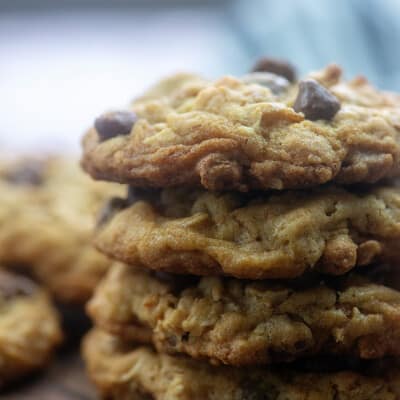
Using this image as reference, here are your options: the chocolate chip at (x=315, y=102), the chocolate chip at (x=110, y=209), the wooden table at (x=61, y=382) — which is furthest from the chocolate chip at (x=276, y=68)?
the wooden table at (x=61, y=382)

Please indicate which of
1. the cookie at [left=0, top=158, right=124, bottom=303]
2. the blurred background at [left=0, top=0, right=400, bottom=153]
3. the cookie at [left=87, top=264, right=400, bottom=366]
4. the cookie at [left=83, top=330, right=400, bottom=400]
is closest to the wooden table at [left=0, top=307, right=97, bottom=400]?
the cookie at [left=0, top=158, right=124, bottom=303]

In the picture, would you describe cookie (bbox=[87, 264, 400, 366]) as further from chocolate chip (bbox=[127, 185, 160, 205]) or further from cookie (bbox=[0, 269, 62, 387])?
cookie (bbox=[0, 269, 62, 387])

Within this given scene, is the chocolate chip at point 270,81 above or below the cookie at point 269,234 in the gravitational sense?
above

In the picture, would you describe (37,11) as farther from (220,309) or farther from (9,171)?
(220,309)

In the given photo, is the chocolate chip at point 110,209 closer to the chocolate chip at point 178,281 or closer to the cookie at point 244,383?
the chocolate chip at point 178,281

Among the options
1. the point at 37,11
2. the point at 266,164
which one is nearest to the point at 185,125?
the point at 266,164
